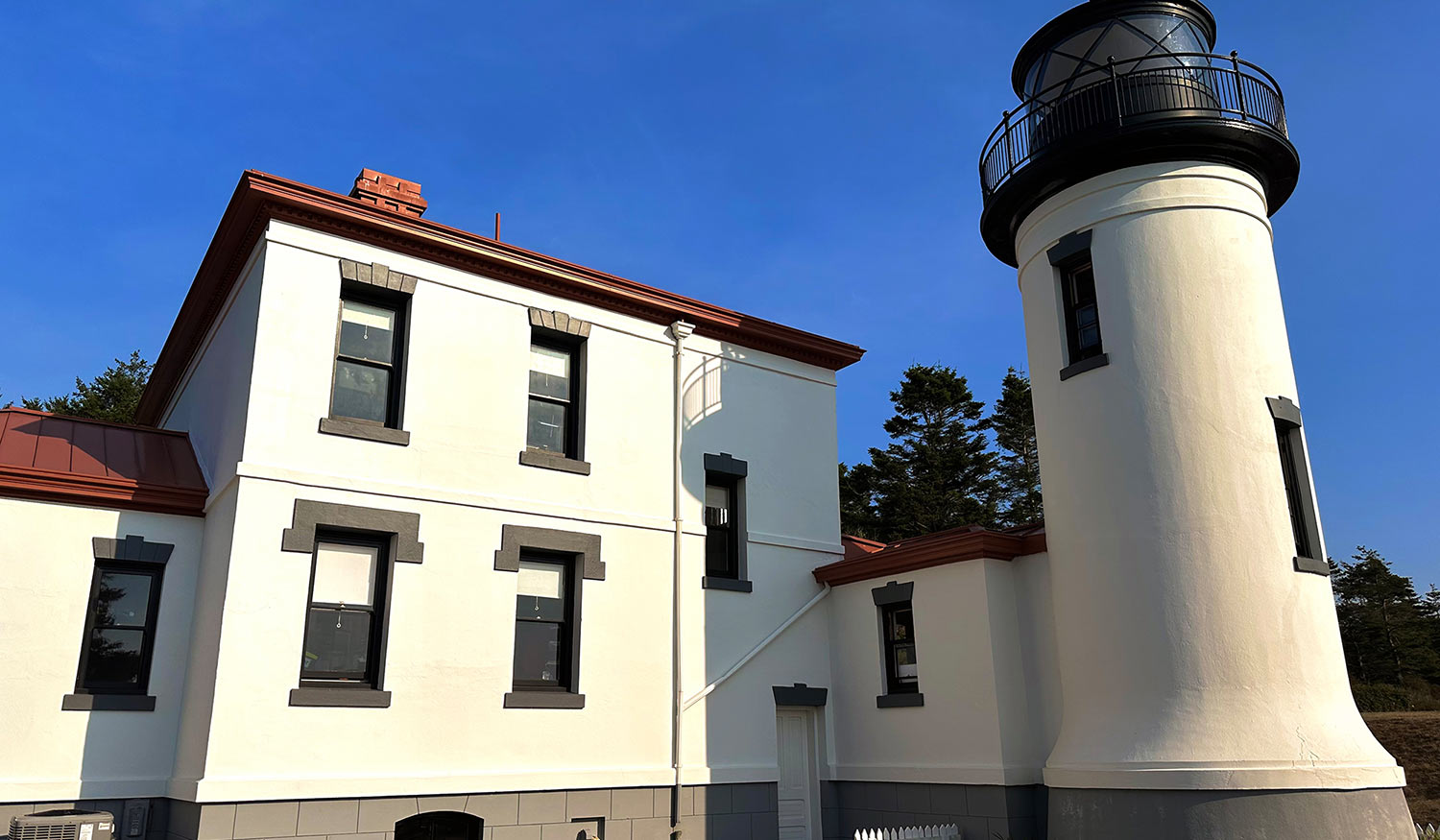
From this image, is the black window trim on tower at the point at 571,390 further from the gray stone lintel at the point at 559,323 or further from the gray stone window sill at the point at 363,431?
the gray stone window sill at the point at 363,431

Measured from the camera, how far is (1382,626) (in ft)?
129

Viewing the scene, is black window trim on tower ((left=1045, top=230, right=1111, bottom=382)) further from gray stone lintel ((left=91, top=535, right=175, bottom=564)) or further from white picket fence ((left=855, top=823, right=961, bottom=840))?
gray stone lintel ((left=91, top=535, right=175, bottom=564))

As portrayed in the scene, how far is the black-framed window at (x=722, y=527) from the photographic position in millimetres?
15242

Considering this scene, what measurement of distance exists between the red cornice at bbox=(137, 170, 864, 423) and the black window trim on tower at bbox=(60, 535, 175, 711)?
12.5 feet

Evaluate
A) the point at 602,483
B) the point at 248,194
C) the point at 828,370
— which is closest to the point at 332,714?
the point at 602,483

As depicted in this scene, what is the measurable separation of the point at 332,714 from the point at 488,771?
2019 millimetres

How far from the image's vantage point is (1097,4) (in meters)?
13.5

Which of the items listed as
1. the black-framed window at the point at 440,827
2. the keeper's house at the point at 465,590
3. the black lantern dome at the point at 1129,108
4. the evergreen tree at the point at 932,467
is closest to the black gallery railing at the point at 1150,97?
the black lantern dome at the point at 1129,108

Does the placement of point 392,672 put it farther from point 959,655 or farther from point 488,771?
point 959,655

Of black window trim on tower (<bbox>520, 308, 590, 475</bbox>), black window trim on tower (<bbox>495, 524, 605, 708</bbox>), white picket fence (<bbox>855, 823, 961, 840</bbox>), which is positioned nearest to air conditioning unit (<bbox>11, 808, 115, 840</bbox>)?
black window trim on tower (<bbox>495, 524, 605, 708</bbox>)

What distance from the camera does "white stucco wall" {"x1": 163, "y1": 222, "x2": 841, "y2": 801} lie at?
1108 centimetres

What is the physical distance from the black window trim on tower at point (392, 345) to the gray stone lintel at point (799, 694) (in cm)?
657

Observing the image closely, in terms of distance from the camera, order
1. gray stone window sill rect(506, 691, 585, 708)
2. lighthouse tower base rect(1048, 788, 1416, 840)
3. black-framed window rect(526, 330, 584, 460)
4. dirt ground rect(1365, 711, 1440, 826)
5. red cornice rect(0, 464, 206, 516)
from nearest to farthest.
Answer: lighthouse tower base rect(1048, 788, 1416, 840)
red cornice rect(0, 464, 206, 516)
gray stone window sill rect(506, 691, 585, 708)
black-framed window rect(526, 330, 584, 460)
dirt ground rect(1365, 711, 1440, 826)

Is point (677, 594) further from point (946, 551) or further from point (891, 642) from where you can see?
point (946, 551)
